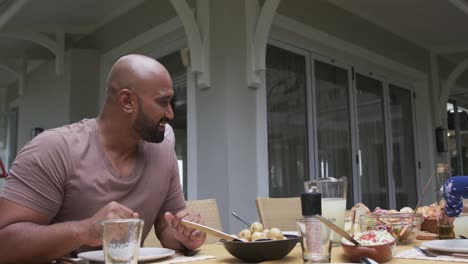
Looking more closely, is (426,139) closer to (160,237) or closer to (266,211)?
(266,211)

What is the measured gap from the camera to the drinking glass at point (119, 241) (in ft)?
2.79

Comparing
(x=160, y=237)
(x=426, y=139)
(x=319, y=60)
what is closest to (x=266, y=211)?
(x=160, y=237)

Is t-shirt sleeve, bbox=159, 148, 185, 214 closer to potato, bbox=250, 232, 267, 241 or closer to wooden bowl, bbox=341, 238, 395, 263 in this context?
potato, bbox=250, 232, 267, 241

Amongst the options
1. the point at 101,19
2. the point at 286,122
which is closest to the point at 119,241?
the point at 286,122

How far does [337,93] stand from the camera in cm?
467

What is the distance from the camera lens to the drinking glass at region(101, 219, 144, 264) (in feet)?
2.79

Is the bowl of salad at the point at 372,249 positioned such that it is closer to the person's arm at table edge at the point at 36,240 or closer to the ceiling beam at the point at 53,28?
the person's arm at table edge at the point at 36,240

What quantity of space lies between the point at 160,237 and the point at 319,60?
327 cm

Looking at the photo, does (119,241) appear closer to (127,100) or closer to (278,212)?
(127,100)

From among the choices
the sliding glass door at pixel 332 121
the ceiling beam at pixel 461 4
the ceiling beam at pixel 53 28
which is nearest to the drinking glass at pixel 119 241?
the sliding glass door at pixel 332 121

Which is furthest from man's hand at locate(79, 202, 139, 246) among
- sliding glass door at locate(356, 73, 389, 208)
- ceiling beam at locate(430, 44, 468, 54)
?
ceiling beam at locate(430, 44, 468, 54)

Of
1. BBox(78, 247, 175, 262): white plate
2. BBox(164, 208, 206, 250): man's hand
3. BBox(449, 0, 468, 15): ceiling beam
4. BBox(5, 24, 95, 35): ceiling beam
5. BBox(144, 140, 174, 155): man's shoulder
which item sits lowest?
BBox(78, 247, 175, 262): white plate

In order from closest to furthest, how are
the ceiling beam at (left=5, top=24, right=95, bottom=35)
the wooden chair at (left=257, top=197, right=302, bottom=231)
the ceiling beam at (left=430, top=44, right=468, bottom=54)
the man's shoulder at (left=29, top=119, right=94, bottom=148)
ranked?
the man's shoulder at (left=29, top=119, right=94, bottom=148) < the wooden chair at (left=257, top=197, right=302, bottom=231) < the ceiling beam at (left=5, top=24, right=95, bottom=35) < the ceiling beam at (left=430, top=44, right=468, bottom=54)

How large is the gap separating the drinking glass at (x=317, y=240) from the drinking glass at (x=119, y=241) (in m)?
0.38
